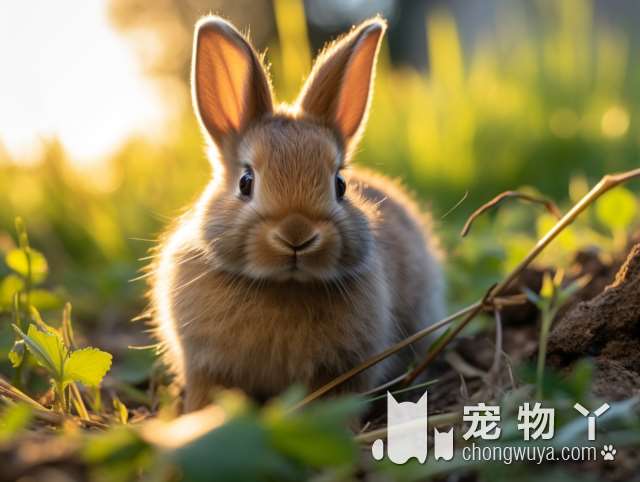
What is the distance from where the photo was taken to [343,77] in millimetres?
2869

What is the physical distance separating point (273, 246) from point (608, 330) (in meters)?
0.95

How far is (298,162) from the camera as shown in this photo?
2.48m

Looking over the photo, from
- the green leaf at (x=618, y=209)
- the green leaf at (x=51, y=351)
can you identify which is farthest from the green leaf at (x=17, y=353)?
the green leaf at (x=618, y=209)

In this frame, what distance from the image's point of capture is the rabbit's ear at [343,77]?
Result: 285cm

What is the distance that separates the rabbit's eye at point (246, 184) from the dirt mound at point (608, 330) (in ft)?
3.44

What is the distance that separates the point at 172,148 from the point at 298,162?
441 cm

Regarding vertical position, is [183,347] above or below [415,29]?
below

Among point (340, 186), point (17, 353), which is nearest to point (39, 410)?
point (17, 353)

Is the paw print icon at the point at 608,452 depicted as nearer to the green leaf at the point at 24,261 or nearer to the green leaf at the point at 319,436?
the green leaf at the point at 319,436

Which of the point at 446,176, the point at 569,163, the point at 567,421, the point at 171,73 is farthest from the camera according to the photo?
the point at 171,73

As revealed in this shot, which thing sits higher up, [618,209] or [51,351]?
[618,209]

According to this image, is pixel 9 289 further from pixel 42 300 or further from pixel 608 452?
pixel 608 452

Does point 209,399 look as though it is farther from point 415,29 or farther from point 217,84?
point 415,29

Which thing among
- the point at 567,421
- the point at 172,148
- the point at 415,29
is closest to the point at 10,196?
the point at 172,148
